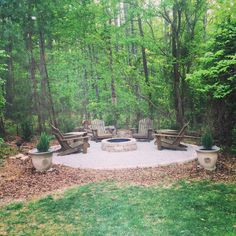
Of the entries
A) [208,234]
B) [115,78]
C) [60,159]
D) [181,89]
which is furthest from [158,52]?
[208,234]

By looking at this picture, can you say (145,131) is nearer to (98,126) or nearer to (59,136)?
(98,126)

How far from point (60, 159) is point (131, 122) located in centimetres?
771

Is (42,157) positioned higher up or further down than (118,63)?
further down

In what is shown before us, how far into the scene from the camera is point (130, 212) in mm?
4133

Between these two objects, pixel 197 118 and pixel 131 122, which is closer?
pixel 197 118

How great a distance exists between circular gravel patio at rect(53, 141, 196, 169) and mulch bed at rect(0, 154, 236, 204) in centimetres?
34

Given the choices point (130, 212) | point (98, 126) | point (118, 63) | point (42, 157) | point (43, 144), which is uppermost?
point (118, 63)

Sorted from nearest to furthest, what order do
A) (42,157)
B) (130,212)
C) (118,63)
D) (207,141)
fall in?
(130,212), (207,141), (42,157), (118,63)

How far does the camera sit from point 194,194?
4773 millimetres

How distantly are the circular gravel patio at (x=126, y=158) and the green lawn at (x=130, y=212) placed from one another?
1658 mm

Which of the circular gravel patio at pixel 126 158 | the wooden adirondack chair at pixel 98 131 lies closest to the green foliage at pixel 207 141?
the circular gravel patio at pixel 126 158

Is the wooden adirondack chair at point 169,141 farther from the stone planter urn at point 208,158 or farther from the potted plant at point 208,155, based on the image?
the stone planter urn at point 208,158

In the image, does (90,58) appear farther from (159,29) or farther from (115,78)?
(159,29)

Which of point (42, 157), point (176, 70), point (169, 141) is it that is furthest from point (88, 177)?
point (176, 70)
